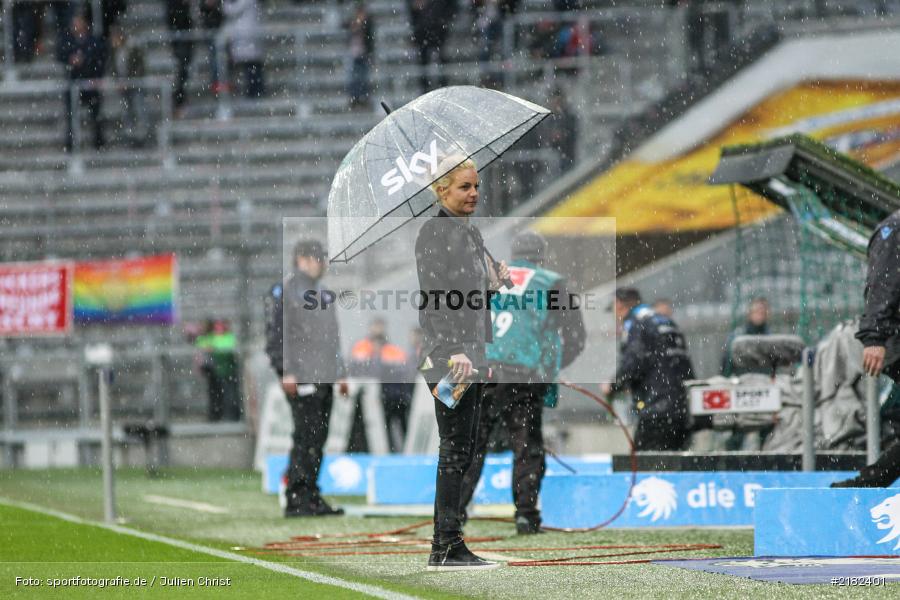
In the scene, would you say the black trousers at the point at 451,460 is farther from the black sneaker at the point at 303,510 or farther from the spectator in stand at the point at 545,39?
the spectator in stand at the point at 545,39

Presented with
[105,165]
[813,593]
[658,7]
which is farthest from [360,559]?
[105,165]

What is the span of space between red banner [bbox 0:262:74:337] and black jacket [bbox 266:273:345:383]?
7.89m

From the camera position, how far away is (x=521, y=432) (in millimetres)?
9602

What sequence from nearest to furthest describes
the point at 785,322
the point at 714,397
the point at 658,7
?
the point at 714,397 < the point at 785,322 < the point at 658,7

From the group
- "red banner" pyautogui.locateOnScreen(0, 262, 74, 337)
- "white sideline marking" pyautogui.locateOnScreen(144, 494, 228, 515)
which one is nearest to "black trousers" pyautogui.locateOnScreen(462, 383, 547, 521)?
"white sideline marking" pyautogui.locateOnScreen(144, 494, 228, 515)

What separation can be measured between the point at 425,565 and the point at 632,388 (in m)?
4.83

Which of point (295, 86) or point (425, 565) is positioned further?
point (295, 86)

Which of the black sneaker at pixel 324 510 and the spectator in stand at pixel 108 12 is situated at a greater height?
the spectator in stand at pixel 108 12

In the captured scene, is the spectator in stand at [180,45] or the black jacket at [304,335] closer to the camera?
the black jacket at [304,335]

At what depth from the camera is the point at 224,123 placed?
23.4 metres

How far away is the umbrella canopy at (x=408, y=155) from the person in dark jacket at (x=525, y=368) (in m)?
1.69

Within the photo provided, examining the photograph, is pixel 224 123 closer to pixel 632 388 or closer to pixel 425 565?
pixel 632 388

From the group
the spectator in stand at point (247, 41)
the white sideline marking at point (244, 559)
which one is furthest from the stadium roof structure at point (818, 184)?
the spectator in stand at point (247, 41)

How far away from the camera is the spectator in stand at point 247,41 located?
23031 millimetres
